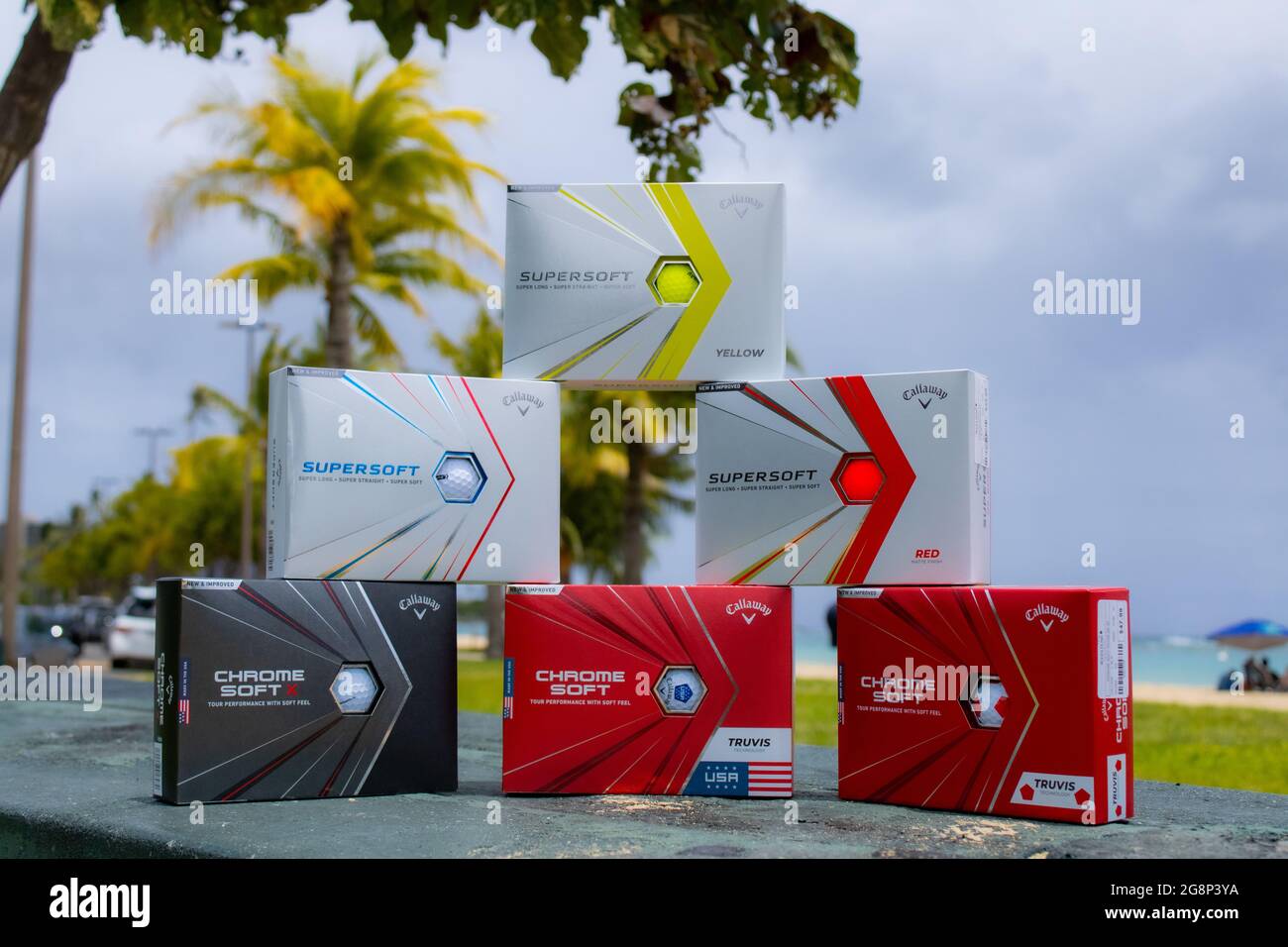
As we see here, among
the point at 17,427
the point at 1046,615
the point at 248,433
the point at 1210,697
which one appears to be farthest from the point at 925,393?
the point at 248,433

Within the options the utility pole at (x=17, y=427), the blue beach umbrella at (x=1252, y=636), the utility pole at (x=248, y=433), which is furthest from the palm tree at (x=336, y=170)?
the blue beach umbrella at (x=1252, y=636)

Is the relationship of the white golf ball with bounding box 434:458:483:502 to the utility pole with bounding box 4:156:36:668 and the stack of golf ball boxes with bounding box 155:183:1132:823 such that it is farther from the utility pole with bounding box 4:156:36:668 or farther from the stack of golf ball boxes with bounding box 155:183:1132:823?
the utility pole with bounding box 4:156:36:668

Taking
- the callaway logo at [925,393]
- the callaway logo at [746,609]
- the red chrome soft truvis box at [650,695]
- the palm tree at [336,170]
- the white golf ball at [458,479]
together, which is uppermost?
the palm tree at [336,170]

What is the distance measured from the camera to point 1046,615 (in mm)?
3344

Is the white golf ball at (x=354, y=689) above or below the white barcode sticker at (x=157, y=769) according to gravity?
above

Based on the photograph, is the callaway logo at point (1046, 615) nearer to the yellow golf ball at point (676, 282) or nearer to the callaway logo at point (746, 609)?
the callaway logo at point (746, 609)

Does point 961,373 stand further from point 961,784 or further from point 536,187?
point 536,187

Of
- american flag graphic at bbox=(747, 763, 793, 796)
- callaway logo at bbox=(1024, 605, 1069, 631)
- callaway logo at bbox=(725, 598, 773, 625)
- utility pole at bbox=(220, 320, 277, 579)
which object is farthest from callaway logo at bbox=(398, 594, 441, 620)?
utility pole at bbox=(220, 320, 277, 579)

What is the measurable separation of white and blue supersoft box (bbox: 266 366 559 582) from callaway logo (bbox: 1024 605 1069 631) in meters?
1.48

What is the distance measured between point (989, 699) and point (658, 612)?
1.00 meters

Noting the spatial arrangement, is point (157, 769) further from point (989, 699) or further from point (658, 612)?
point (989, 699)

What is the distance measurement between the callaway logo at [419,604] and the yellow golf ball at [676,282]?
4.16ft

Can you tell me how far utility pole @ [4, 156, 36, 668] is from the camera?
14531 mm

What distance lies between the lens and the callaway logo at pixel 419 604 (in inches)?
150
